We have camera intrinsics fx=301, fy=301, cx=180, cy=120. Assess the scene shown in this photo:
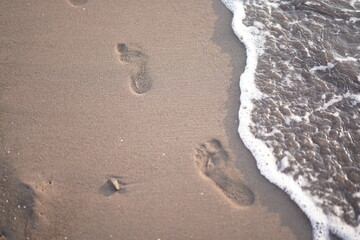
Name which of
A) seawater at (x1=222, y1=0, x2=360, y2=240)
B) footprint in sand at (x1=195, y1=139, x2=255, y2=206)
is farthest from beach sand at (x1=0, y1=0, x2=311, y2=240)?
seawater at (x1=222, y1=0, x2=360, y2=240)

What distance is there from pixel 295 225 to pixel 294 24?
7.68ft

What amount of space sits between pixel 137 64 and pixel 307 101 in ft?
5.85

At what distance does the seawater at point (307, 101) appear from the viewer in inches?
101

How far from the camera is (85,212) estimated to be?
2.41m

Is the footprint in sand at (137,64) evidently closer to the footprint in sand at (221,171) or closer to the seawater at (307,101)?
the footprint in sand at (221,171)

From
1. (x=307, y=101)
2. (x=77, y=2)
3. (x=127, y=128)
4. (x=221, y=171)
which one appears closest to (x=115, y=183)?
(x=127, y=128)

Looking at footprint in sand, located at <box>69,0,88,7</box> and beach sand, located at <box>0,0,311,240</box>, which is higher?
footprint in sand, located at <box>69,0,88,7</box>

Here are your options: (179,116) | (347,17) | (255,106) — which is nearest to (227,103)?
(255,106)

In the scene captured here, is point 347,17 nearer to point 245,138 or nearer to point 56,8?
point 245,138

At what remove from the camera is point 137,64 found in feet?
10.2

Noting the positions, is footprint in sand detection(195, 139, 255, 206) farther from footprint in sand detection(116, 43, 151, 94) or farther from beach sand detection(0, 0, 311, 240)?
footprint in sand detection(116, 43, 151, 94)

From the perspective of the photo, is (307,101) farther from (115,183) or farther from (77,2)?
(77,2)

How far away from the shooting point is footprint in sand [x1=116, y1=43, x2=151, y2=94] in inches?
118

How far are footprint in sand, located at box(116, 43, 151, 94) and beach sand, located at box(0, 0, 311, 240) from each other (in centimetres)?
1
